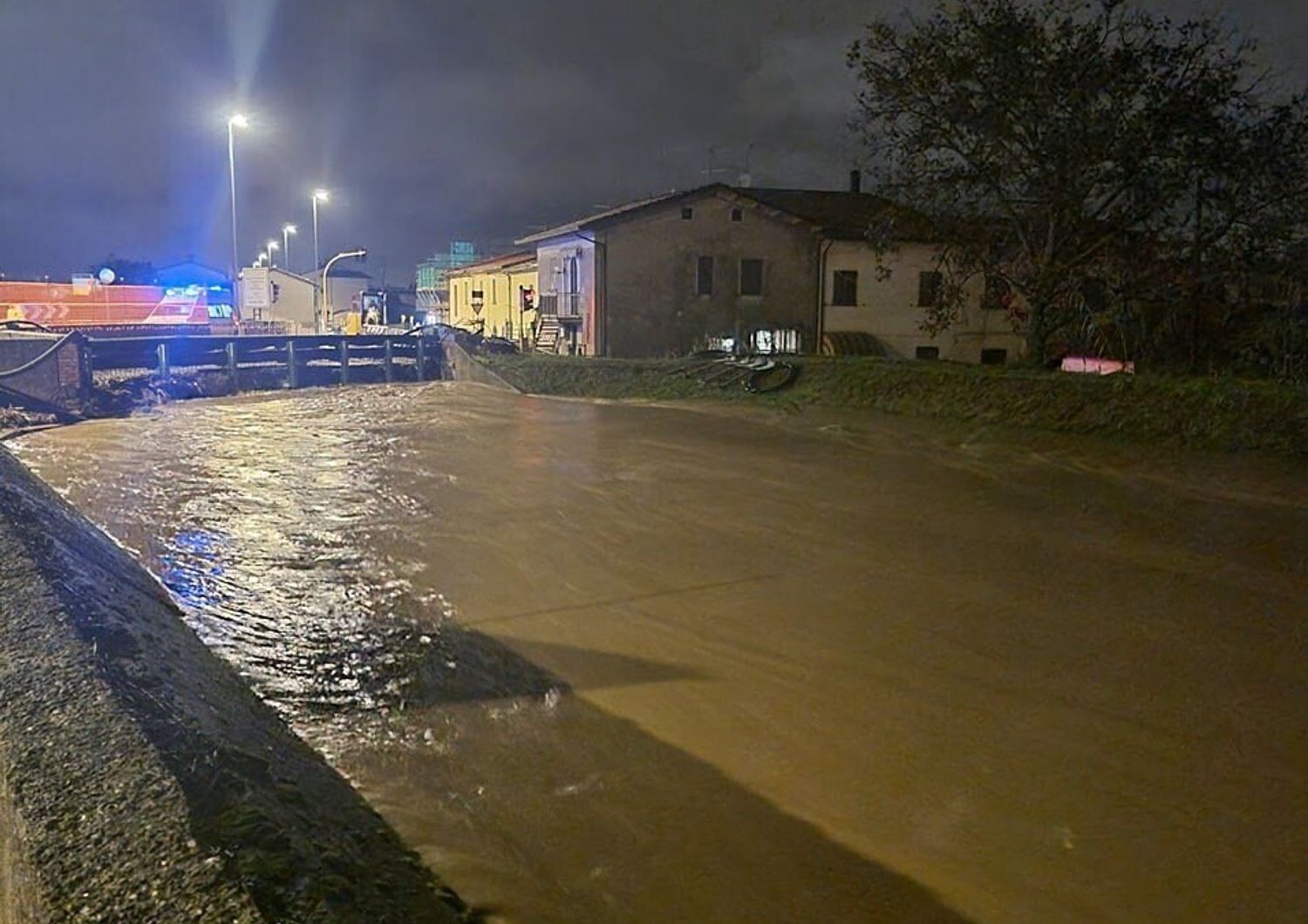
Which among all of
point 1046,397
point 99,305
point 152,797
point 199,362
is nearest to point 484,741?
point 152,797

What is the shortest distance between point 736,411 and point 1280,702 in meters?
15.3

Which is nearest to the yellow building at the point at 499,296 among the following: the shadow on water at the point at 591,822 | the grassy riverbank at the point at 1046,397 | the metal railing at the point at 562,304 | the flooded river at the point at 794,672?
the metal railing at the point at 562,304

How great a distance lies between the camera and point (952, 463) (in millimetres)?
15086

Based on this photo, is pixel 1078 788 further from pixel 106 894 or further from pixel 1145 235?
pixel 1145 235

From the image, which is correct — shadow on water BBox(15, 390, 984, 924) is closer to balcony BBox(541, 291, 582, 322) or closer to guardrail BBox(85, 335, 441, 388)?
Result: guardrail BBox(85, 335, 441, 388)

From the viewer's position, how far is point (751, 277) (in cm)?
3259

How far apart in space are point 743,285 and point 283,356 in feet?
44.1

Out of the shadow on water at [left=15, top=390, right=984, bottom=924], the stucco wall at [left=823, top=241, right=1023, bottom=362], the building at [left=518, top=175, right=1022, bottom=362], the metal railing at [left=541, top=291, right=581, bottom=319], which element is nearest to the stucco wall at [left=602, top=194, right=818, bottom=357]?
the building at [left=518, top=175, right=1022, bottom=362]

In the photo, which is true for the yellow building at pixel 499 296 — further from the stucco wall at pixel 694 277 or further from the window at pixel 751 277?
the window at pixel 751 277

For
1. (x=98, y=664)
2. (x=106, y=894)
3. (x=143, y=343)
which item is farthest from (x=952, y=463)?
(x=143, y=343)

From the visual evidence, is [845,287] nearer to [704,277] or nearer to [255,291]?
[704,277]

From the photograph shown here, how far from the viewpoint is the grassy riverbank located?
1371 centimetres

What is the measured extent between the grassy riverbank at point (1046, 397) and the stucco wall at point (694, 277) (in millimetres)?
7383

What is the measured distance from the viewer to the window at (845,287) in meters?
→ 32.7
